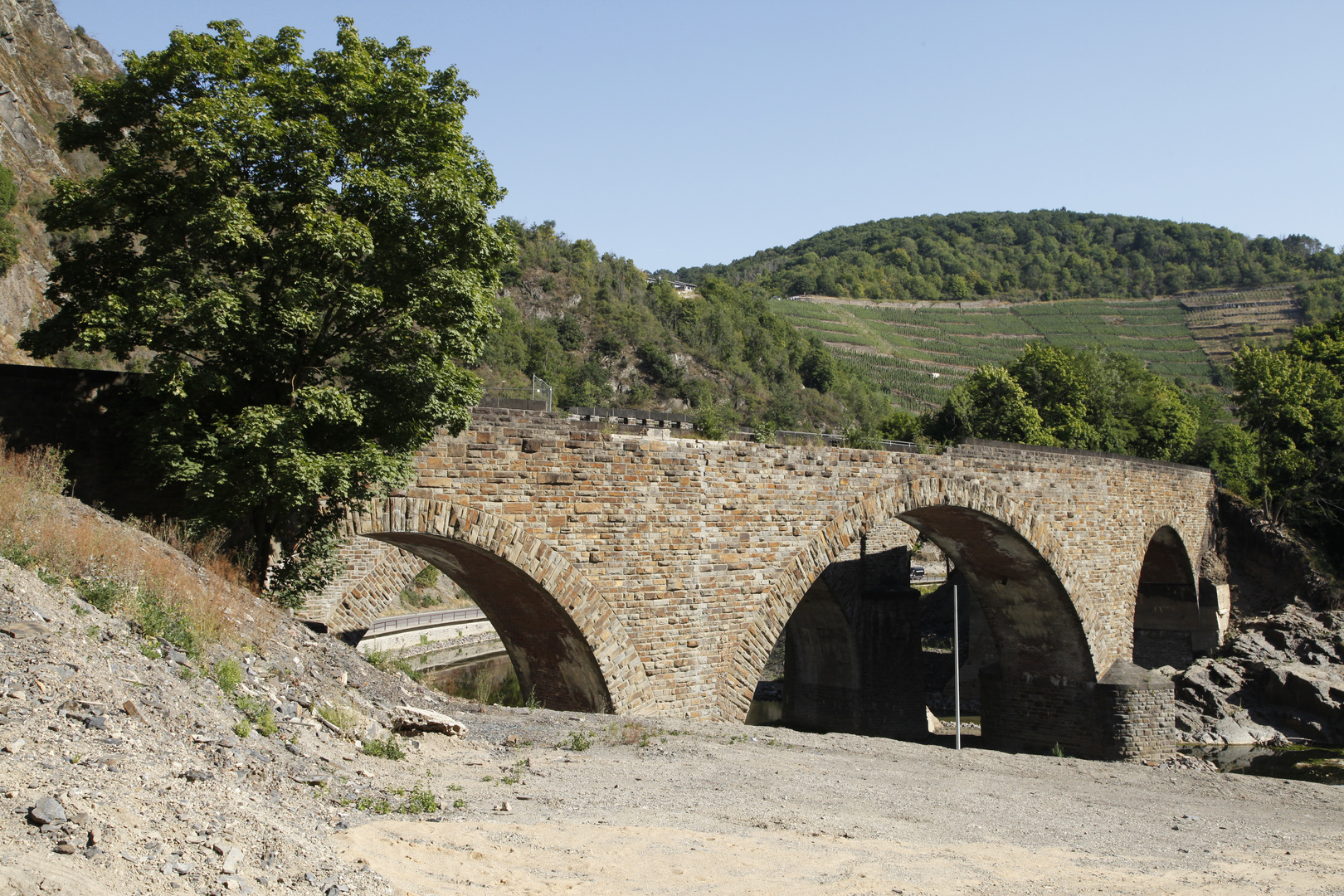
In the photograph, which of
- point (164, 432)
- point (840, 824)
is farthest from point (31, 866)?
point (840, 824)

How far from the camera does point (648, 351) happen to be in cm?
5494

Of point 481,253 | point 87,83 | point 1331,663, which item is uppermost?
point 87,83

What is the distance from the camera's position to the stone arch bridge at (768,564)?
1049cm

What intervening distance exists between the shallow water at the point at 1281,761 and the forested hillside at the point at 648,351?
28.5 m

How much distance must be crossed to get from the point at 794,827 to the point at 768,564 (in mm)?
5871

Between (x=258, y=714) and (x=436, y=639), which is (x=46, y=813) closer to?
(x=258, y=714)

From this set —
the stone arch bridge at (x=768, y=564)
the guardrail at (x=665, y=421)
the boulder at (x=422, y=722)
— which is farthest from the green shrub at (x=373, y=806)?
the guardrail at (x=665, y=421)

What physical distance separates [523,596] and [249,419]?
14.4 ft

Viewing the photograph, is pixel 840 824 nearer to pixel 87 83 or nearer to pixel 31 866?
pixel 31 866

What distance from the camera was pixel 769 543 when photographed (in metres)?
12.8

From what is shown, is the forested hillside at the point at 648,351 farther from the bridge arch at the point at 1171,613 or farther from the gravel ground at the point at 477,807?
the gravel ground at the point at 477,807

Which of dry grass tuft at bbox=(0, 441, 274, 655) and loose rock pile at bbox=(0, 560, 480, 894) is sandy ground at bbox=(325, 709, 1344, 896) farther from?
dry grass tuft at bbox=(0, 441, 274, 655)

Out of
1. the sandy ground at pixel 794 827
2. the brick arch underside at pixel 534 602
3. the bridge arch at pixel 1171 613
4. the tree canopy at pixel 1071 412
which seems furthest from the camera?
the tree canopy at pixel 1071 412

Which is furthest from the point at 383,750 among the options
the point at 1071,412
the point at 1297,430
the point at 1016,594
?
the point at 1071,412
